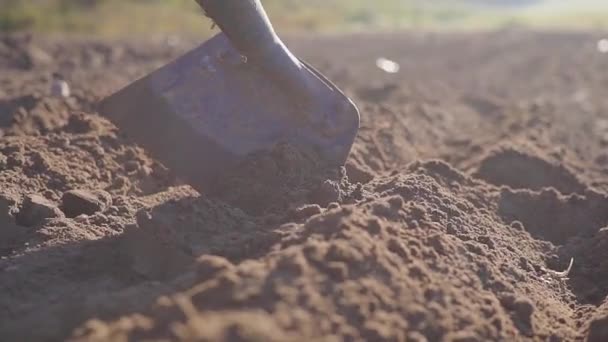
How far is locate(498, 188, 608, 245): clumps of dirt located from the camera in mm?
5320

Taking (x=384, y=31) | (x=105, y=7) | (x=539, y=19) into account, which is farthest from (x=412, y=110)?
(x=539, y=19)

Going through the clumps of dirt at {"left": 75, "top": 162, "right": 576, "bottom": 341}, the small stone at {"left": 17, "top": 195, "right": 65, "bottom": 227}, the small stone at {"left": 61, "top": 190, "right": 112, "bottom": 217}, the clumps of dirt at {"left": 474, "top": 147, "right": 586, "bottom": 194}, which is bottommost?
the small stone at {"left": 17, "top": 195, "right": 65, "bottom": 227}

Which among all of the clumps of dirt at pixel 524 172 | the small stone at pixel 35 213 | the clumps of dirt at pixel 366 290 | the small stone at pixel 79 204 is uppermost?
the clumps of dirt at pixel 524 172

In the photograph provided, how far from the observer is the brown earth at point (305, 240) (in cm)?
305

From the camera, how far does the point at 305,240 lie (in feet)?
11.5

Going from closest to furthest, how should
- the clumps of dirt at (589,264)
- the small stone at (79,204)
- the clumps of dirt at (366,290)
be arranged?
the clumps of dirt at (366,290) → the clumps of dirt at (589,264) → the small stone at (79,204)

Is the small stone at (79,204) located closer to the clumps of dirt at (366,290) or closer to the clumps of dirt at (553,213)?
the clumps of dirt at (366,290)

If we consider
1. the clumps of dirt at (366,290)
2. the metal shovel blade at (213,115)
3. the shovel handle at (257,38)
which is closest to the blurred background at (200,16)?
the metal shovel blade at (213,115)

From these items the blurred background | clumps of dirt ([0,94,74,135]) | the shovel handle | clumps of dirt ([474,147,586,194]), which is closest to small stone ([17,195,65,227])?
the shovel handle

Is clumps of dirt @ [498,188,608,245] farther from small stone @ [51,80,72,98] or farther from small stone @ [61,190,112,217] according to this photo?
small stone @ [51,80,72,98]

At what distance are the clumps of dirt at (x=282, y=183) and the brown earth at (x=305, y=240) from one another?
12mm

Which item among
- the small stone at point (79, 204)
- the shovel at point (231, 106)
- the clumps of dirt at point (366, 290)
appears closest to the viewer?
the clumps of dirt at point (366, 290)

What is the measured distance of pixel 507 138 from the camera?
7.59m

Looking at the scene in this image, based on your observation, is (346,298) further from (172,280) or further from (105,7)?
(105,7)
